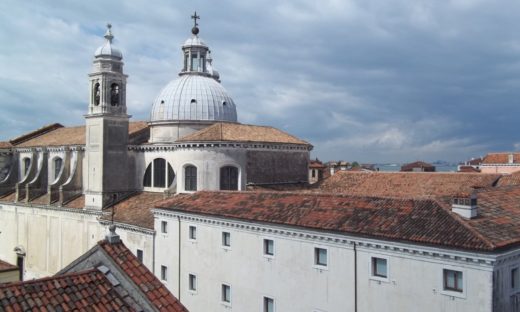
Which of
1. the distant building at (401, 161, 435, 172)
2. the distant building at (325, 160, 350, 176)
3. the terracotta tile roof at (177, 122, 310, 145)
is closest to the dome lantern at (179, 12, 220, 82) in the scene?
the terracotta tile roof at (177, 122, 310, 145)

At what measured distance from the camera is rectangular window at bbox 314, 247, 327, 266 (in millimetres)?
15514

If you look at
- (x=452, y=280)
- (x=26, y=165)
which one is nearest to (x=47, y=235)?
(x=26, y=165)

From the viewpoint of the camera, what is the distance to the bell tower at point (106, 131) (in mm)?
29250

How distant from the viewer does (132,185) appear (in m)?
30.6

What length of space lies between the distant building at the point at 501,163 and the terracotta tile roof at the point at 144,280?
174 feet

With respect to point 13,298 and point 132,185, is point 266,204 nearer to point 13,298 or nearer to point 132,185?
point 13,298

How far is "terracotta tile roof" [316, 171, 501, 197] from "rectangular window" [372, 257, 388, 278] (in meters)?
9.25

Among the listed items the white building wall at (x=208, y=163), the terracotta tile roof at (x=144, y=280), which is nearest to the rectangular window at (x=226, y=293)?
the white building wall at (x=208, y=163)

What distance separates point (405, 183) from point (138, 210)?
1445cm

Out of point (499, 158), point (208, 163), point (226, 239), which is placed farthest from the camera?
point (499, 158)

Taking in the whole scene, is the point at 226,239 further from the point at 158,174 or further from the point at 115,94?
the point at 115,94

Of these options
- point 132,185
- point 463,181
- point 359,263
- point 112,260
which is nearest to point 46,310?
point 112,260

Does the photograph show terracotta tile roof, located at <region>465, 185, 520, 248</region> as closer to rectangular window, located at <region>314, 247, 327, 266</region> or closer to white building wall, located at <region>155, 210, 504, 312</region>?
white building wall, located at <region>155, 210, 504, 312</region>

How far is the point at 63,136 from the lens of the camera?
37156 millimetres
